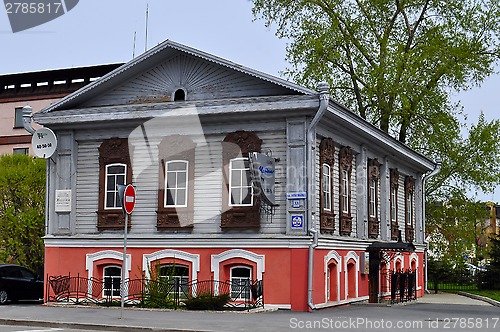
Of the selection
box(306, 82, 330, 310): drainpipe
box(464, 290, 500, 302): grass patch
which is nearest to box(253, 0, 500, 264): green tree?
box(464, 290, 500, 302): grass patch

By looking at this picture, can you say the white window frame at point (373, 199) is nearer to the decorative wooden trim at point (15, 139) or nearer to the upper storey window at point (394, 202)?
the upper storey window at point (394, 202)

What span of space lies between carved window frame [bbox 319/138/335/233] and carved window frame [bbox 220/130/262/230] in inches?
83.3

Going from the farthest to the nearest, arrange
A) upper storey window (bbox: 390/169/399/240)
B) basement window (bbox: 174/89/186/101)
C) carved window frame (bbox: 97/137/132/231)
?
upper storey window (bbox: 390/169/399/240) → carved window frame (bbox: 97/137/132/231) → basement window (bbox: 174/89/186/101)

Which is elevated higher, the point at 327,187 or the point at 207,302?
the point at 327,187

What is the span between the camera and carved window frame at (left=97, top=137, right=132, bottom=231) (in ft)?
86.1

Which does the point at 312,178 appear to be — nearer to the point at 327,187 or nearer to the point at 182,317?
the point at 327,187

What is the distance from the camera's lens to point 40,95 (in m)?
55.8

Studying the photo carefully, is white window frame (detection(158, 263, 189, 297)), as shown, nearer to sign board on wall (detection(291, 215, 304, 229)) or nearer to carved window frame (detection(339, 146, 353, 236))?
sign board on wall (detection(291, 215, 304, 229))

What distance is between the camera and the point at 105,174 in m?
26.6

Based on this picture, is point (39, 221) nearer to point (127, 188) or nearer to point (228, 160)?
point (228, 160)

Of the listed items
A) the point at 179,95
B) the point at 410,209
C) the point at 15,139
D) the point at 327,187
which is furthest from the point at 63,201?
the point at 15,139

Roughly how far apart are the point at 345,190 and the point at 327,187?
1.96 metres

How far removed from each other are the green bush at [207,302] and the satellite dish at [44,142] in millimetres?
6929

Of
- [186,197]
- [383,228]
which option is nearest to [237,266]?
[186,197]
